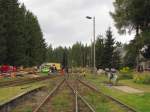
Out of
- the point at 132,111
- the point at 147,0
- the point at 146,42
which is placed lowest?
the point at 132,111

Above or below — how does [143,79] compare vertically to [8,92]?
above

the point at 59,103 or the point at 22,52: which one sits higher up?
the point at 22,52

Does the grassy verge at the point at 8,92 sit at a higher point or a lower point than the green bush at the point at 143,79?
lower

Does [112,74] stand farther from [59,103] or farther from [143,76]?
[59,103]

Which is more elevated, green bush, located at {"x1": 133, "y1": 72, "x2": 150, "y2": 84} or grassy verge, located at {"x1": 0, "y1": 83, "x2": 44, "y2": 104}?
green bush, located at {"x1": 133, "y1": 72, "x2": 150, "y2": 84}

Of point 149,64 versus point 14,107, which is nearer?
point 14,107

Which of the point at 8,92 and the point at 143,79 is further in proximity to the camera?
the point at 143,79

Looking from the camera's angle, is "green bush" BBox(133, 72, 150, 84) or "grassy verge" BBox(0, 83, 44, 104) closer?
"grassy verge" BBox(0, 83, 44, 104)

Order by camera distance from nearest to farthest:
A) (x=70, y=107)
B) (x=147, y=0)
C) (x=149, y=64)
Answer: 1. (x=70, y=107)
2. (x=147, y=0)
3. (x=149, y=64)

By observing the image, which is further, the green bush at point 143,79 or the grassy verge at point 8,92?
the green bush at point 143,79

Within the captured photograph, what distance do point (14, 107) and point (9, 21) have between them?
6885 centimetres

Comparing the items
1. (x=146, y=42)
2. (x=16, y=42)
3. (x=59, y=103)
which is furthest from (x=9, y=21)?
(x=59, y=103)

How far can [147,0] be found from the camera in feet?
181

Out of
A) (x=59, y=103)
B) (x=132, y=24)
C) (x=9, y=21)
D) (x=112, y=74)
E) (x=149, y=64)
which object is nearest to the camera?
(x=59, y=103)
